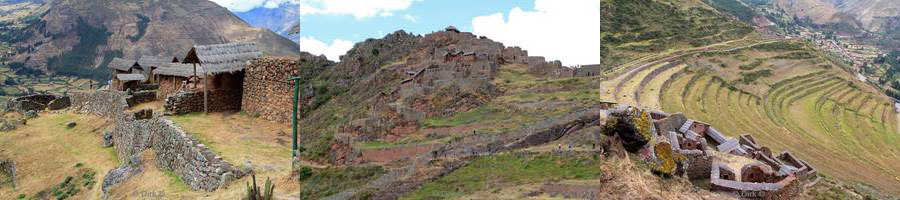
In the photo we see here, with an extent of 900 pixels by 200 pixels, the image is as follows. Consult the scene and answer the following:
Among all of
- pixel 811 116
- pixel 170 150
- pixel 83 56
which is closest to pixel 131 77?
pixel 170 150

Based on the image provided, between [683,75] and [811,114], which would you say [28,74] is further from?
[811,114]

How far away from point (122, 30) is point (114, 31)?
1157 mm

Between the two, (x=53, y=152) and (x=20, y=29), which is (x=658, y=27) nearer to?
(x=53, y=152)

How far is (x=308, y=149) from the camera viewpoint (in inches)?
214

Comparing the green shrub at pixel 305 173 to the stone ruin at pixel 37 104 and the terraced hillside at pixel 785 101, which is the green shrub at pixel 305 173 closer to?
the terraced hillside at pixel 785 101

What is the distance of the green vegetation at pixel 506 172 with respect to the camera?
4.45 m

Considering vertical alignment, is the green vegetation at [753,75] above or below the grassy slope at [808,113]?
above

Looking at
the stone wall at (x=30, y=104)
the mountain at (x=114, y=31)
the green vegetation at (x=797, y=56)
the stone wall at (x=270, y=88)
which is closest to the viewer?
the stone wall at (x=270, y=88)

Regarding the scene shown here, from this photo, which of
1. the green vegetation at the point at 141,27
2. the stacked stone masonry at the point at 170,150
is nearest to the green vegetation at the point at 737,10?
the green vegetation at the point at 141,27

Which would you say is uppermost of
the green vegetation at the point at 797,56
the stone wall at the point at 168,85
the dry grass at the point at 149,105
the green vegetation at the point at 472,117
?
the green vegetation at the point at 797,56

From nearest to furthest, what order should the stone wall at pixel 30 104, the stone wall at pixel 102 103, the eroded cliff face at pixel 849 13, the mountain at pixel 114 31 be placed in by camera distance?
1. the stone wall at pixel 102 103
2. the stone wall at pixel 30 104
3. the mountain at pixel 114 31
4. the eroded cliff face at pixel 849 13

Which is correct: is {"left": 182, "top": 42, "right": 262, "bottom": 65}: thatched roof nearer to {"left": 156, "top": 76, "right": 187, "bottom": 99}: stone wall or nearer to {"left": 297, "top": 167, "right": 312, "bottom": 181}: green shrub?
{"left": 156, "top": 76, "right": 187, "bottom": 99}: stone wall

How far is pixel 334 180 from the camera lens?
5.21m

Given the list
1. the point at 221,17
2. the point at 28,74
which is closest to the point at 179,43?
the point at 221,17
